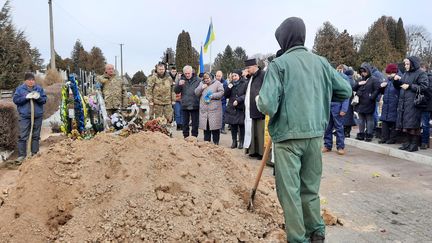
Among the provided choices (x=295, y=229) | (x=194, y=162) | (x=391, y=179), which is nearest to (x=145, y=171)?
(x=194, y=162)

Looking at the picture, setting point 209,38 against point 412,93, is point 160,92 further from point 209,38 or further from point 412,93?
point 209,38

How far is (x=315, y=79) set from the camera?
361 centimetres

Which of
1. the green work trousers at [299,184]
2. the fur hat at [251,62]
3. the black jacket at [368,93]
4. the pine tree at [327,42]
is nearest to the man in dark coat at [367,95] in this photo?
the black jacket at [368,93]

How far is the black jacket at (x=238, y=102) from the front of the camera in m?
9.41

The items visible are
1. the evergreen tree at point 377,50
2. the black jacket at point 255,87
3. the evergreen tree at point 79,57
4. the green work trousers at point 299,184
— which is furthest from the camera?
the evergreen tree at point 79,57

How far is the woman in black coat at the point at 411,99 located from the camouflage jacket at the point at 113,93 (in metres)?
5.69

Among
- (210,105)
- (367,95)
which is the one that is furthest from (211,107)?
(367,95)

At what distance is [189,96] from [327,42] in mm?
29565

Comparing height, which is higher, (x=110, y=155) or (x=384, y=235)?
(x=110, y=155)

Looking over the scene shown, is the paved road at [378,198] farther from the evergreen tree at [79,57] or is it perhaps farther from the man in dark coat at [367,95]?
the evergreen tree at [79,57]

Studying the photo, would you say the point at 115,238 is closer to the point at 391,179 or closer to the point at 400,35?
the point at 391,179

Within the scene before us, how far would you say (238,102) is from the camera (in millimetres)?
9359

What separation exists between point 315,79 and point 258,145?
4959 mm

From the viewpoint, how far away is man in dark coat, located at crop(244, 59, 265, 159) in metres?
8.05
